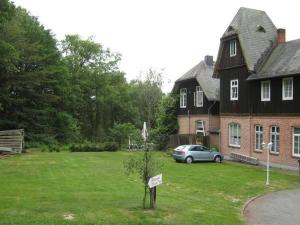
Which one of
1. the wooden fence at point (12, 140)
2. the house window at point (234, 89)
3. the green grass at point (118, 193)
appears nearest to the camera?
the green grass at point (118, 193)

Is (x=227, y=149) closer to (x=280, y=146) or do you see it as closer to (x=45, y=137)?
(x=280, y=146)

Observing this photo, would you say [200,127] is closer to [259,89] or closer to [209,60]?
[209,60]

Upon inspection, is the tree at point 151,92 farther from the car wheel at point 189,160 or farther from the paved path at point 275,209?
the paved path at point 275,209

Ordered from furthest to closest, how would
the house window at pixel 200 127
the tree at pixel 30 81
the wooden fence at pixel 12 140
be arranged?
the tree at pixel 30 81
the house window at pixel 200 127
the wooden fence at pixel 12 140

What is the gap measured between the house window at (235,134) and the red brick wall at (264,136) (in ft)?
1.16

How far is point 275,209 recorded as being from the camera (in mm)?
16844

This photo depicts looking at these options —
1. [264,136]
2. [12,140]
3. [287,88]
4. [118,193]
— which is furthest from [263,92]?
[12,140]

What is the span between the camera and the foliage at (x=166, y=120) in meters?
46.8

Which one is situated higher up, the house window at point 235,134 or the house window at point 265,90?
the house window at point 265,90

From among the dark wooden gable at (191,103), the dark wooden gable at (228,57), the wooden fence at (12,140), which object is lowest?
the wooden fence at (12,140)

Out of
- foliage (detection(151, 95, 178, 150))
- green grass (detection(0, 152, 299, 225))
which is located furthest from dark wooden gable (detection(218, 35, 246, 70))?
foliage (detection(151, 95, 178, 150))

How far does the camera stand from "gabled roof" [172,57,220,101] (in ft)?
137

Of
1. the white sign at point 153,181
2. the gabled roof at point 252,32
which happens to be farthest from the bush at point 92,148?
the white sign at point 153,181

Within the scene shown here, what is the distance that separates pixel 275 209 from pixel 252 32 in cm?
2112
